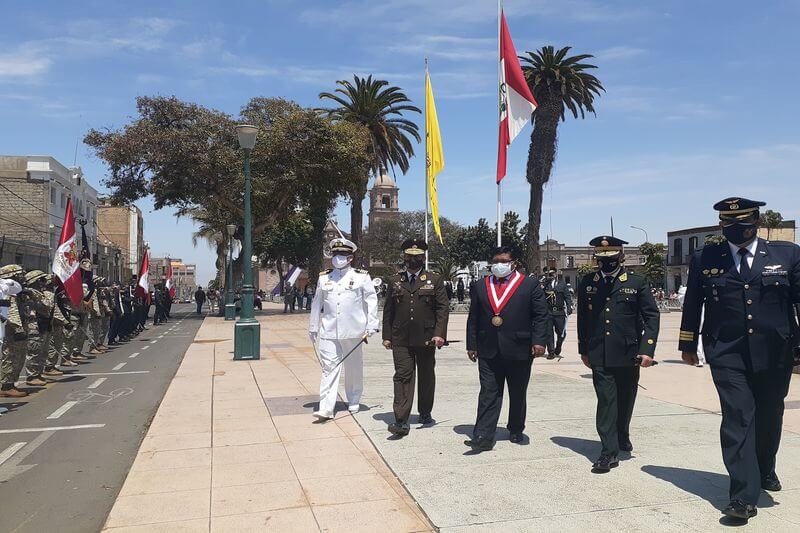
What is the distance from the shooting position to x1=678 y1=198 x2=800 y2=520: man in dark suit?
14.0 ft

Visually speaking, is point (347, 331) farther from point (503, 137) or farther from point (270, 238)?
point (270, 238)

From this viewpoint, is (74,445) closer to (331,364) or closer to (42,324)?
(331,364)

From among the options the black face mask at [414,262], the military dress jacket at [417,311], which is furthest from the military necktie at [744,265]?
the black face mask at [414,262]

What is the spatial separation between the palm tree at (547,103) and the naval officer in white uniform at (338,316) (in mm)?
29057

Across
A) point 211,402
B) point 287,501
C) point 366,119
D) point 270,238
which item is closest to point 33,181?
point 270,238

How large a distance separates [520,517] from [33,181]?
182ft

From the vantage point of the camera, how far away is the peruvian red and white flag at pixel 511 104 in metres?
14.5

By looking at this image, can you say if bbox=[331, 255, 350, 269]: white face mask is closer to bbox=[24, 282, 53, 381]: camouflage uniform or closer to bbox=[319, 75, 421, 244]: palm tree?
bbox=[24, 282, 53, 381]: camouflage uniform

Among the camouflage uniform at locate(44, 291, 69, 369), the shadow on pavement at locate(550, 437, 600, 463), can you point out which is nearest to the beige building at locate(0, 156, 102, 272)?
the camouflage uniform at locate(44, 291, 69, 369)

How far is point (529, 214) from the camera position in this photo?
37.4 metres

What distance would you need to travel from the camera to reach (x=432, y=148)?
2128 centimetres

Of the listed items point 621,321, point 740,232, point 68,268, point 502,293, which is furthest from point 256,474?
point 68,268

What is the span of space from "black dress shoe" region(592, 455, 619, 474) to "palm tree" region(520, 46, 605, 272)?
30731 mm

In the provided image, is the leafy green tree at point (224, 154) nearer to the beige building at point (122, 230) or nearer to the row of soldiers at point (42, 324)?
the row of soldiers at point (42, 324)
